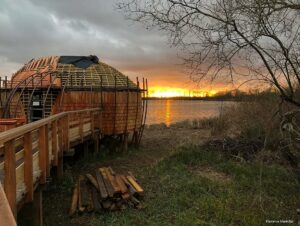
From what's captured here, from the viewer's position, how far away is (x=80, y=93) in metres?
18.3

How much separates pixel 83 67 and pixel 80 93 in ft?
10.2

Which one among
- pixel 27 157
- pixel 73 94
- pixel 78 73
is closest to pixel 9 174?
pixel 27 157

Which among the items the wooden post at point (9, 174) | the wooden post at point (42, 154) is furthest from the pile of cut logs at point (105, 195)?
the wooden post at point (9, 174)

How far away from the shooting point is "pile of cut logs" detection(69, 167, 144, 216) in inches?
354

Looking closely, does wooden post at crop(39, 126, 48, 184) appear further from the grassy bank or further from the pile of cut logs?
the pile of cut logs

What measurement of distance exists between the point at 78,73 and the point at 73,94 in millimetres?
2148

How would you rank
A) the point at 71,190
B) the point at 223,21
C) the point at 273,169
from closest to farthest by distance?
the point at 223,21, the point at 71,190, the point at 273,169

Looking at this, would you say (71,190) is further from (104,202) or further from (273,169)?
(273,169)

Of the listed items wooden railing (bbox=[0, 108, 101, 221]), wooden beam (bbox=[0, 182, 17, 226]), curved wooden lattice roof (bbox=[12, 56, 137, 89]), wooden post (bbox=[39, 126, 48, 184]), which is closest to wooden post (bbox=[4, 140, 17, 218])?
wooden railing (bbox=[0, 108, 101, 221])

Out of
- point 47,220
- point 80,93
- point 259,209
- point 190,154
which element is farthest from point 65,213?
point 80,93

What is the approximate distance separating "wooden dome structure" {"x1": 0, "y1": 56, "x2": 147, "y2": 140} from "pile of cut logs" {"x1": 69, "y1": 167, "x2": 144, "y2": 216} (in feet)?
25.5

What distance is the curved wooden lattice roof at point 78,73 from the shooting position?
752 inches

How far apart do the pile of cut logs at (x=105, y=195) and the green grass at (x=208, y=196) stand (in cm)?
22

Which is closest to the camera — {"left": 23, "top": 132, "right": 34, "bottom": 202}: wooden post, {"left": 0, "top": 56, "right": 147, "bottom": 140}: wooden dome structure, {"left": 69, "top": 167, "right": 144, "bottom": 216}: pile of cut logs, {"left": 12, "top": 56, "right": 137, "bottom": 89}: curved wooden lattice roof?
{"left": 23, "top": 132, "right": 34, "bottom": 202}: wooden post
